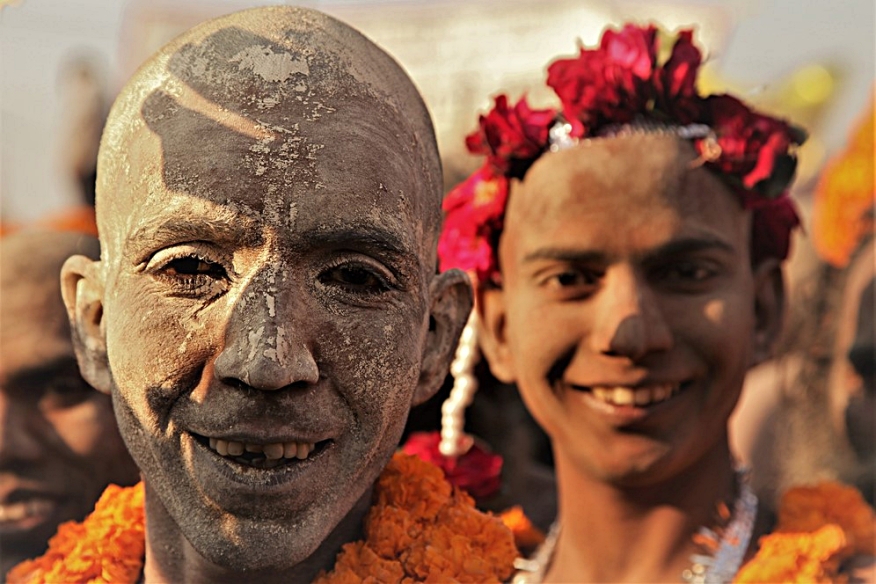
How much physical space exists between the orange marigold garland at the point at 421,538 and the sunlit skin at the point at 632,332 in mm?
854

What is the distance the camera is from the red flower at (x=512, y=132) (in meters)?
4.42

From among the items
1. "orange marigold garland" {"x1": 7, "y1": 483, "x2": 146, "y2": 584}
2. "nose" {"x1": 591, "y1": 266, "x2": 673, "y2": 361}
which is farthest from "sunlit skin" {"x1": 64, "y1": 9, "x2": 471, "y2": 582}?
"nose" {"x1": 591, "y1": 266, "x2": 673, "y2": 361}

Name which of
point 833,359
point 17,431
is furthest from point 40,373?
point 833,359

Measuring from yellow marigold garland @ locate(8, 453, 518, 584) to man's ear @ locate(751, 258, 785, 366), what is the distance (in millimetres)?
1467

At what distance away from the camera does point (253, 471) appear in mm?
2842

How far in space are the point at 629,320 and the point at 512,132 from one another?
812 millimetres

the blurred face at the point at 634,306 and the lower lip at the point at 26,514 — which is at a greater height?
the blurred face at the point at 634,306

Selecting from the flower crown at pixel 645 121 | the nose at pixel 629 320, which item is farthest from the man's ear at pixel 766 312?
the nose at pixel 629 320

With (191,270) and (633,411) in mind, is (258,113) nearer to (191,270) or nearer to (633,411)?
(191,270)

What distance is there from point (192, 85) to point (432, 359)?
0.91m

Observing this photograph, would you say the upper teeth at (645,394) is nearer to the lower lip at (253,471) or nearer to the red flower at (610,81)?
the red flower at (610,81)

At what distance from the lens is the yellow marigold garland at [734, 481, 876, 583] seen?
13.5 ft

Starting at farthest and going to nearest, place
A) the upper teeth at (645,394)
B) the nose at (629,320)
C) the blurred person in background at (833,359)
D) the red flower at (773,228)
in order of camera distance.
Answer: the blurred person in background at (833,359) → the red flower at (773,228) → the upper teeth at (645,394) → the nose at (629,320)

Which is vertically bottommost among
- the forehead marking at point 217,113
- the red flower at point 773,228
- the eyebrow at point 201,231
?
the red flower at point 773,228
